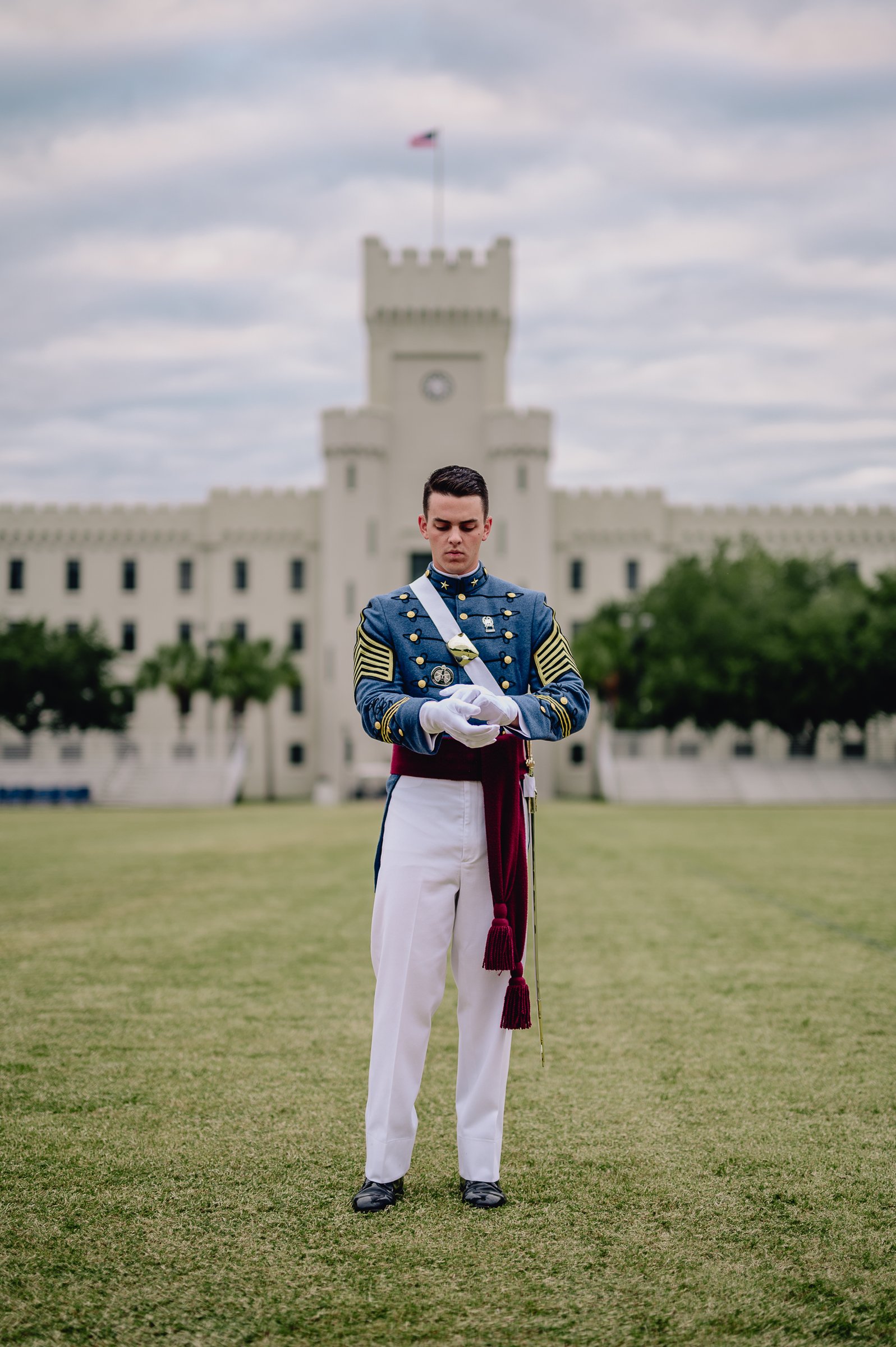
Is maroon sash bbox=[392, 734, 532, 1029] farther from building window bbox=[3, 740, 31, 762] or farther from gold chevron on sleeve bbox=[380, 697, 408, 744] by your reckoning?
building window bbox=[3, 740, 31, 762]

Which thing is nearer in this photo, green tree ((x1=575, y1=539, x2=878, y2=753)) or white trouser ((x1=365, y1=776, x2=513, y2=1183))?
white trouser ((x1=365, y1=776, x2=513, y2=1183))

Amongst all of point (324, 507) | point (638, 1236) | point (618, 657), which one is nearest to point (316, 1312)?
point (638, 1236)

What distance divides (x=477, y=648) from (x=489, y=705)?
44 centimetres

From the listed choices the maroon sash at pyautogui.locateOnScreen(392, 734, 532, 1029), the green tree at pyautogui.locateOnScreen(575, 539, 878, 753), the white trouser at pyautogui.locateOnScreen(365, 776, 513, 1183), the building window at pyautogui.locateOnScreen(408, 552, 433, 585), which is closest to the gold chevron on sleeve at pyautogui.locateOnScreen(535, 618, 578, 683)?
the maroon sash at pyautogui.locateOnScreen(392, 734, 532, 1029)

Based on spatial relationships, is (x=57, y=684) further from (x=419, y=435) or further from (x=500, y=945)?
(x=500, y=945)

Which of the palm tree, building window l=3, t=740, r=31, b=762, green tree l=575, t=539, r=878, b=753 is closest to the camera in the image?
green tree l=575, t=539, r=878, b=753

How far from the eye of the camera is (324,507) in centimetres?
5312

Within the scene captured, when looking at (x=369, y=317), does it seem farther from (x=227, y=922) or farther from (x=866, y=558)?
(x=227, y=922)

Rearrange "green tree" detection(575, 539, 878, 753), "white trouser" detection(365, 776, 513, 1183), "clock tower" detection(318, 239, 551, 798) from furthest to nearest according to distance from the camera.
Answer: "clock tower" detection(318, 239, 551, 798), "green tree" detection(575, 539, 878, 753), "white trouser" detection(365, 776, 513, 1183)

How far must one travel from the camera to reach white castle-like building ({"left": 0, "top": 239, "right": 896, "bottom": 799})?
52594 millimetres

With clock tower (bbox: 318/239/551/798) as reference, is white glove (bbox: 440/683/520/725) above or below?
below

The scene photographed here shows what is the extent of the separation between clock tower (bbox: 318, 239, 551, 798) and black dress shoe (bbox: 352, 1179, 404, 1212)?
47.8 metres

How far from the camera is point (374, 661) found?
4117mm

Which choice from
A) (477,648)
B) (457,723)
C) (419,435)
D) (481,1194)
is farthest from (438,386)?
(481,1194)
